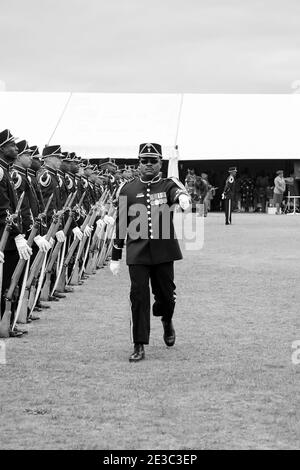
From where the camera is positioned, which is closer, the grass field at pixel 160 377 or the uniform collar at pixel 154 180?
the grass field at pixel 160 377

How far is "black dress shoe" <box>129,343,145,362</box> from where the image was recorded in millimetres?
8578

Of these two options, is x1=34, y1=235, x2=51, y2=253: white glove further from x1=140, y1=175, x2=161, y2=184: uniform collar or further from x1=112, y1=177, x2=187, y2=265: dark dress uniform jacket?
x1=140, y1=175, x2=161, y2=184: uniform collar

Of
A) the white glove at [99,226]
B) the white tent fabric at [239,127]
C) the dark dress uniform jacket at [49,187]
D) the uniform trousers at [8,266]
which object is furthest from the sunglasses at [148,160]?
the white tent fabric at [239,127]

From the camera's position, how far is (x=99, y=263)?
17766 mm

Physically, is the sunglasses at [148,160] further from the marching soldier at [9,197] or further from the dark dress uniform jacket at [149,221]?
the marching soldier at [9,197]

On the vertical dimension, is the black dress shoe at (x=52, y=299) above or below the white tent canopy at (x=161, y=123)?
below

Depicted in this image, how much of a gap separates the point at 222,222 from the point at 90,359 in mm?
25586

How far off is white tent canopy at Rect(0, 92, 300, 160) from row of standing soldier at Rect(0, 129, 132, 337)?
60.4 ft

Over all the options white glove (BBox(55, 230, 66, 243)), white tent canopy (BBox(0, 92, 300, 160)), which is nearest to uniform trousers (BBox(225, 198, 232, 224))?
white tent canopy (BBox(0, 92, 300, 160))

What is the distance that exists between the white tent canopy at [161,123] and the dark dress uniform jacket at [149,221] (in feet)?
84.9

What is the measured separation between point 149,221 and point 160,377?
60.8 inches

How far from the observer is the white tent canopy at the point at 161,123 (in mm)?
37469

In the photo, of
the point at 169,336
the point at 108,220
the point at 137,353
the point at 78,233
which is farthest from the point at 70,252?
the point at 137,353

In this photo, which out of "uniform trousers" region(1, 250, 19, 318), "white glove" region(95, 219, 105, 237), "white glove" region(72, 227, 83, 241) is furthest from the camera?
"white glove" region(95, 219, 105, 237)
